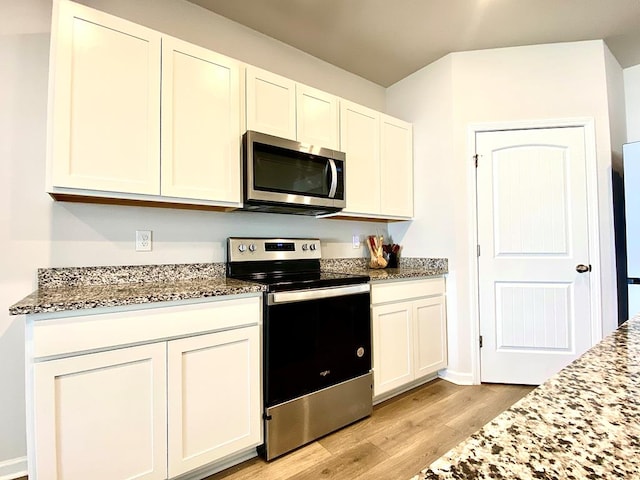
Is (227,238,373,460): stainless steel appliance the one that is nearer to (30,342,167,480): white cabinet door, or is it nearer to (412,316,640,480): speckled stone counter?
(30,342,167,480): white cabinet door

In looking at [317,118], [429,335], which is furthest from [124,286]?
[429,335]

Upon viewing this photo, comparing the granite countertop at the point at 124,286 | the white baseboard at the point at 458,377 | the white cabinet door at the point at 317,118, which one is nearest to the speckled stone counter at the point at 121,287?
the granite countertop at the point at 124,286

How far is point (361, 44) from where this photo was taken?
255 centimetres

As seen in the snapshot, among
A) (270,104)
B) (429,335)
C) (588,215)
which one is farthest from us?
(429,335)

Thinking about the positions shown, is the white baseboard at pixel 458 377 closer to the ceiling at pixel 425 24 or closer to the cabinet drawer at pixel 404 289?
the cabinet drawer at pixel 404 289

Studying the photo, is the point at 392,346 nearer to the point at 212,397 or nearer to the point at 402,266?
the point at 402,266

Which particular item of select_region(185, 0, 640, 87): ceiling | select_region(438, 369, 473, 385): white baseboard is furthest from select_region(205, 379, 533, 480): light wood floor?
select_region(185, 0, 640, 87): ceiling

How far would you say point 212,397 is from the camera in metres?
1.53

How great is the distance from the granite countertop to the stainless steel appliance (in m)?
0.17

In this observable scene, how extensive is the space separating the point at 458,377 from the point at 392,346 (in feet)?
2.52

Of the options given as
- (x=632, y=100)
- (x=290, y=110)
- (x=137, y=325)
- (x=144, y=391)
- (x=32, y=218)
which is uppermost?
(x=632, y=100)

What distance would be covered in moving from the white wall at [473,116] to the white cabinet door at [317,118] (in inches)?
38.4

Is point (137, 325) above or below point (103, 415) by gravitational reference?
above

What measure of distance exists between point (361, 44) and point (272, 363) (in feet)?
7.97
